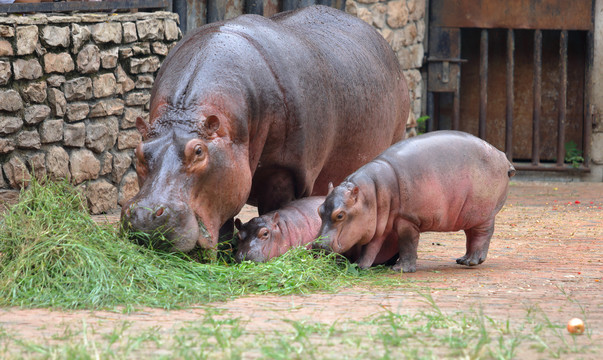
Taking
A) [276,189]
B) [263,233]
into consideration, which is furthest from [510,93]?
[263,233]

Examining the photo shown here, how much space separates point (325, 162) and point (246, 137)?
3.77 feet

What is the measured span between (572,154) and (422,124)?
6.10 ft

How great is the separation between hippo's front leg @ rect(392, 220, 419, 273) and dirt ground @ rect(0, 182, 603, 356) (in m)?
0.08

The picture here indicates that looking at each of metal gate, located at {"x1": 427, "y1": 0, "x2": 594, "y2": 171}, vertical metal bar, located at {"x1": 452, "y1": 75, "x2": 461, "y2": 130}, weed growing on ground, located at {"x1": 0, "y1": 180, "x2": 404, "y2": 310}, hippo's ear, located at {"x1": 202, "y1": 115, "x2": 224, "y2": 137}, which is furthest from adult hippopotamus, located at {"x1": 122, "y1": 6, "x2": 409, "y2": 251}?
metal gate, located at {"x1": 427, "y1": 0, "x2": 594, "y2": 171}

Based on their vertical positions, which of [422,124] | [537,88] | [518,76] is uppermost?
[518,76]

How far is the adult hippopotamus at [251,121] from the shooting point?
4.38 meters

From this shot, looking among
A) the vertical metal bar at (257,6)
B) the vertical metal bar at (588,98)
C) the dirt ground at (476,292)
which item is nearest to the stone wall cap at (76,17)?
the vertical metal bar at (257,6)

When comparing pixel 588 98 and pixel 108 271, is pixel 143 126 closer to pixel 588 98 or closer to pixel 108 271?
pixel 108 271

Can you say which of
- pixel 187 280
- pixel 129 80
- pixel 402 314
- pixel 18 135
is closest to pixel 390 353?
pixel 402 314

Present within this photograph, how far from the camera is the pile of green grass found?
159 inches

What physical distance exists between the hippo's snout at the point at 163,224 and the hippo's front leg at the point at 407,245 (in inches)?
45.3

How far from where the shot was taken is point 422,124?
11.3 m

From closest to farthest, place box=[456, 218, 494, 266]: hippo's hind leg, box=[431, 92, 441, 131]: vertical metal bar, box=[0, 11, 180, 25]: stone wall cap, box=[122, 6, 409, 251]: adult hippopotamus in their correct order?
box=[122, 6, 409, 251]: adult hippopotamus, box=[456, 218, 494, 266]: hippo's hind leg, box=[0, 11, 180, 25]: stone wall cap, box=[431, 92, 441, 131]: vertical metal bar

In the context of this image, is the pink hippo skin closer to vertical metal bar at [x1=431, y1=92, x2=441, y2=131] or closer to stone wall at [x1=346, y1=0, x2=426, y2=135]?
stone wall at [x1=346, y1=0, x2=426, y2=135]
